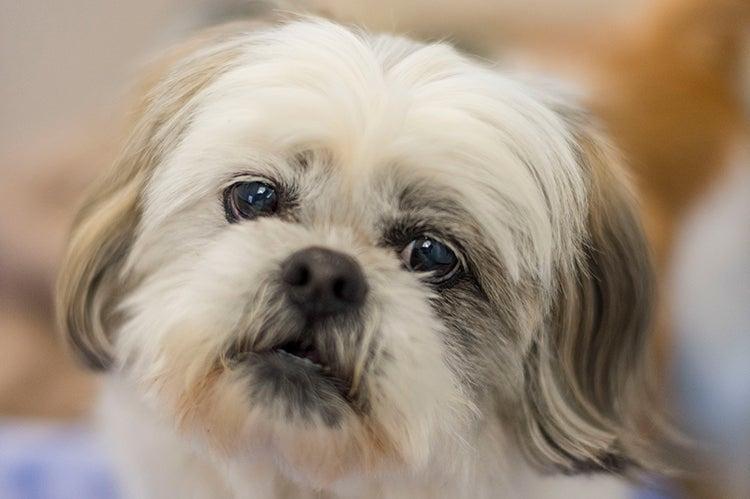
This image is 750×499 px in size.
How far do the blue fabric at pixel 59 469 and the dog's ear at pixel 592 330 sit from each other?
65 centimetres

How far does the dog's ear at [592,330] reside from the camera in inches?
40.8

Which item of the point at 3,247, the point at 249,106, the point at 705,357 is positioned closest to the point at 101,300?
the point at 3,247

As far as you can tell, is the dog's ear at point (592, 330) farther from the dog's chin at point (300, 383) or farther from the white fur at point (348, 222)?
the dog's chin at point (300, 383)

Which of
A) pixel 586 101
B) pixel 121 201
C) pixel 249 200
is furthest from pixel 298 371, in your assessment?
pixel 586 101

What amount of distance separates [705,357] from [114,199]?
90cm

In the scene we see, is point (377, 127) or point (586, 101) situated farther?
point (586, 101)

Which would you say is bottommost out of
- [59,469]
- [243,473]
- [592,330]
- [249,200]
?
[59,469]

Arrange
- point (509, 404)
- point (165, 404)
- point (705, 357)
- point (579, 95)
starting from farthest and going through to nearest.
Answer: point (705, 357) < point (579, 95) < point (509, 404) < point (165, 404)

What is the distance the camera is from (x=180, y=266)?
95 cm

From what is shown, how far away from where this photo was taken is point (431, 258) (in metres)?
0.93

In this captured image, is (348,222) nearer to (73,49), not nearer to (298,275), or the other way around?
(298,275)

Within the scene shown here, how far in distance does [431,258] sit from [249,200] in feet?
0.72

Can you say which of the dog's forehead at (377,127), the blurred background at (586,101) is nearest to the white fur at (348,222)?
the dog's forehead at (377,127)

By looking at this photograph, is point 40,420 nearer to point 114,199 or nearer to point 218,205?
point 114,199
